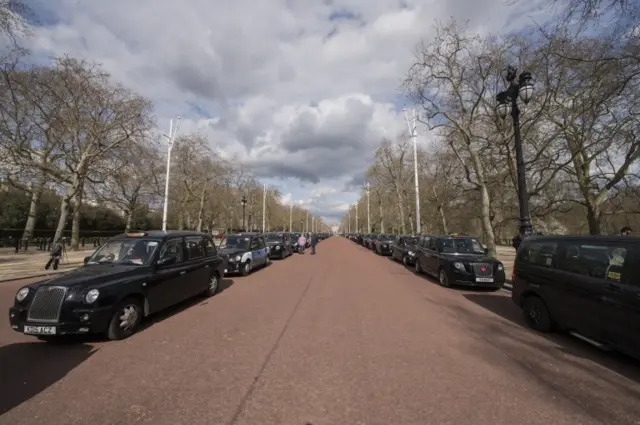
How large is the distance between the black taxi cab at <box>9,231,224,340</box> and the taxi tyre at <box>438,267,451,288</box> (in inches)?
306

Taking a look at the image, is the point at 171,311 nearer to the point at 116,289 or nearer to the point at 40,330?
the point at 116,289

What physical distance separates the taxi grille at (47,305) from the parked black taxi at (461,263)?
33.6ft

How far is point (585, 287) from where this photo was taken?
547 centimetres

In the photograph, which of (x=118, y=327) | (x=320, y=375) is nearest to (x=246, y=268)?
(x=118, y=327)

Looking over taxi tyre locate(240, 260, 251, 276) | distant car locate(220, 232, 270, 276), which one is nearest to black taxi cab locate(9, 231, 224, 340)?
distant car locate(220, 232, 270, 276)

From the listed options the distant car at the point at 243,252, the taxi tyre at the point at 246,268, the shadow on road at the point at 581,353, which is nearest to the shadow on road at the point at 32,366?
the shadow on road at the point at 581,353

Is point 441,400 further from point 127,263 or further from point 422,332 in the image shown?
point 127,263

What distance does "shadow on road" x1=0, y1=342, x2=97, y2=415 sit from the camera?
3.89 meters

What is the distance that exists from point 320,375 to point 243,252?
1092cm

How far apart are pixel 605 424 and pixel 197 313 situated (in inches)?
280

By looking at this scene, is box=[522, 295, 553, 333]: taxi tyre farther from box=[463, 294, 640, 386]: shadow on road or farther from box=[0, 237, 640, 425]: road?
box=[0, 237, 640, 425]: road

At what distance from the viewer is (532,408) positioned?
365 cm

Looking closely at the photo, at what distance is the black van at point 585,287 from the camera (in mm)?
4789

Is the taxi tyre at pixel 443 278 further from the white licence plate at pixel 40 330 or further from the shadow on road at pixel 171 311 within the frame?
the white licence plate at pixel 40 330
